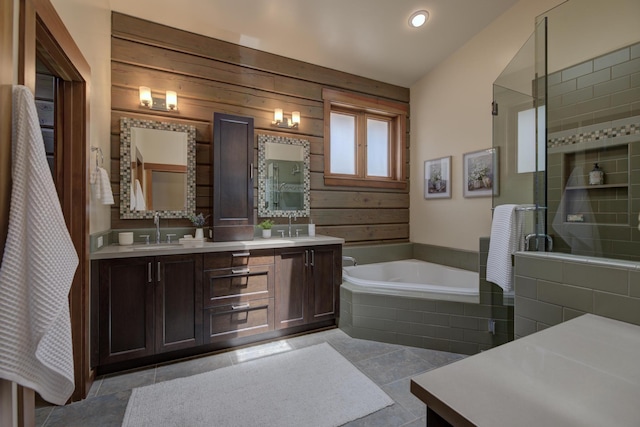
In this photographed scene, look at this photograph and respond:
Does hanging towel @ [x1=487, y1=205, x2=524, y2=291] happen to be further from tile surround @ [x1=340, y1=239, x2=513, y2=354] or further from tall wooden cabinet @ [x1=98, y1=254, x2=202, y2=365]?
tall wooden cabinet @ [x1=98, y1=254, x2=202, y2=365]

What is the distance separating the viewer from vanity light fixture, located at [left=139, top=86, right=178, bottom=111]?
259 centimetres

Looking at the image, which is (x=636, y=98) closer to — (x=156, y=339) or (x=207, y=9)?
(x=207, y=9)

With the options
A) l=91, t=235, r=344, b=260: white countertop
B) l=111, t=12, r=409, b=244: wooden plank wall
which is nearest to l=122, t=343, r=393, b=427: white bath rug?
l=91, t=235, r=344, b=260: white countertop

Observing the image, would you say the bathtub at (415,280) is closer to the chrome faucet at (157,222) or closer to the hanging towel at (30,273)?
the chrome faucet at (157,222)

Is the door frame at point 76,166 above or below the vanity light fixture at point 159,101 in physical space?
below

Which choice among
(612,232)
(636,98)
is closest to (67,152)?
(612,232)

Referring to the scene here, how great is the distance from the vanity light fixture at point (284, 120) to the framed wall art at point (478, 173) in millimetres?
1979

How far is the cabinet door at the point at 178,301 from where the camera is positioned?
2.22 metres

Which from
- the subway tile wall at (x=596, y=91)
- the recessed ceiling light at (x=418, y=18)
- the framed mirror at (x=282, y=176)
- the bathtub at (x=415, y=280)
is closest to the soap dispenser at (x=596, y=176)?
the subway tile wall at (x=596, y=91)

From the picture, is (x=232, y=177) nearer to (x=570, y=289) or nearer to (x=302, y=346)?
(x=302, y=346)

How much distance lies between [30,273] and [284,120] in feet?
8.90

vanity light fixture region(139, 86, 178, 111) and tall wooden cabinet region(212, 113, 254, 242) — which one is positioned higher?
vanity light fixture region(139, 86, 178, 111)

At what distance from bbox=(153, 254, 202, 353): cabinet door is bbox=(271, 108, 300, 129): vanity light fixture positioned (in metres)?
1.72

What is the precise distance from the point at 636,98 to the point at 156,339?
13.1 ft
